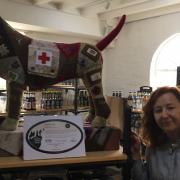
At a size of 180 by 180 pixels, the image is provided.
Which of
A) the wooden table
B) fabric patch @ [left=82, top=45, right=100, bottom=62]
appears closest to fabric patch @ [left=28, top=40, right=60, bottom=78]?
fabric patch @ [left=82, top=45, right=100, bottom=62]

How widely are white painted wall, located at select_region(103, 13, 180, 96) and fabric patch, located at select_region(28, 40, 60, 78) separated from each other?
3.90m

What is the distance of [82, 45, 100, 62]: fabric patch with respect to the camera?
129 centimetres

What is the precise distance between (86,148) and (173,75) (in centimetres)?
413

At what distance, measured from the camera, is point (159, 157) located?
1398 millimetres

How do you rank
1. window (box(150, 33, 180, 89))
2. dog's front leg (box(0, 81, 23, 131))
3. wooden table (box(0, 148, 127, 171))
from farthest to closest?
window (box(150, 33, 180, 89))
dog's front leg (box(0, 81, 23, 131))
wooden table (box(0, 148, 127, 171))

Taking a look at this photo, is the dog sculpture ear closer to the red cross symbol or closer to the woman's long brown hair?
the red cross symbol

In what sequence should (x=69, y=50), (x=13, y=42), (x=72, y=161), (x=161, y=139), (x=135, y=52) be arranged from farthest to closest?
(x=135, y=52) < (x=161, y=139) < (x=69, y=50) < (x=13, y=42) < (x=72, y=161)

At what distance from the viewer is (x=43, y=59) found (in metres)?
1.22

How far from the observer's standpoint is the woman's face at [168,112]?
1.30 meters

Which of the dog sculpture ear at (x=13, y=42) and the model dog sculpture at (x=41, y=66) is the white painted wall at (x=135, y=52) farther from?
the dog sculpture ear at (x=13, y=42)

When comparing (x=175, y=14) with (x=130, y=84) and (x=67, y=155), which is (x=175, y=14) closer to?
(x=130, y=84)

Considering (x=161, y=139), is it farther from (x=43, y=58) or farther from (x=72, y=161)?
(x=43, y=58)

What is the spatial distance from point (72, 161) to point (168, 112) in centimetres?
49

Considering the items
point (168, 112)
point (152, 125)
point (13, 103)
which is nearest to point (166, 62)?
point (152, 125)
